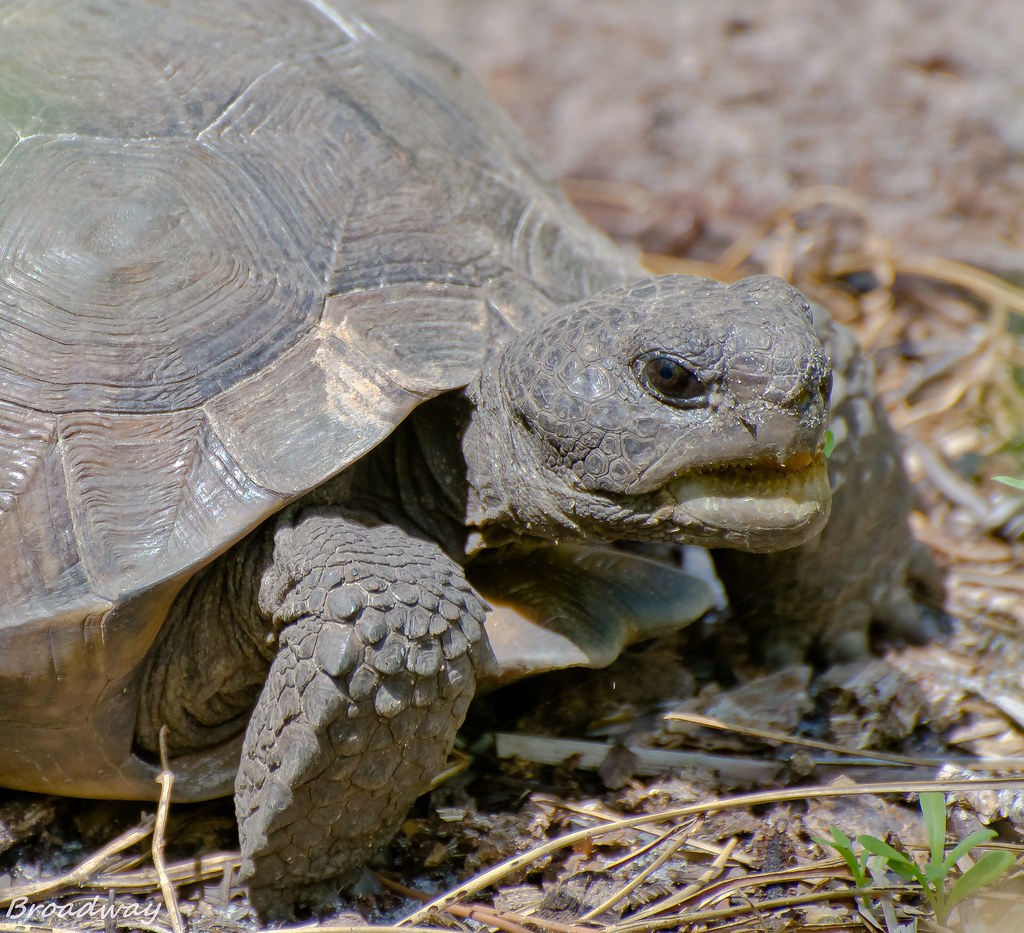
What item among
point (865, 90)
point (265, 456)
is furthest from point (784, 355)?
point (865, 90)

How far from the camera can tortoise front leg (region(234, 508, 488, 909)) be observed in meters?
2.57

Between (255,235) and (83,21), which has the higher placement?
(83,21)

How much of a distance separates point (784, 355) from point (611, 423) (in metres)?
0.41

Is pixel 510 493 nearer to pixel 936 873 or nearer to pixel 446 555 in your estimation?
pixel 446 555

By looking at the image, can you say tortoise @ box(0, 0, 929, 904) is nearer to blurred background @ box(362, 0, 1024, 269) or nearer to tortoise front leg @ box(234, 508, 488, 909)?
tortoise front leg @ box(234, 508, 488, 909)

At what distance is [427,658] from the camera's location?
2602 mm

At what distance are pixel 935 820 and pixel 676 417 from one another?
1.08 m

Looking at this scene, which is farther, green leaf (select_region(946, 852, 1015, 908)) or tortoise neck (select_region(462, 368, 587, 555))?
tortoise neck (select_region(462, 368, 587, 555))

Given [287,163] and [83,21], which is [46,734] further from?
[83,21]

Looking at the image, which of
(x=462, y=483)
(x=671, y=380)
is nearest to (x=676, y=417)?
(x=671, y=380)

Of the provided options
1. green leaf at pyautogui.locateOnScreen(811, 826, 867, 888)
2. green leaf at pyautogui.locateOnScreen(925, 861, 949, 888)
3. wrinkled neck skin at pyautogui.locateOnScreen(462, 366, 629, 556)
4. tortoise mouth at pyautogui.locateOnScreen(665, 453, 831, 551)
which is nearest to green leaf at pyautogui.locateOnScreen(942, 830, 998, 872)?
green leaf at pyautogui.locateOnScreen(925, 861, 949, 888)

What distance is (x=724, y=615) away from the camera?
12.4 ft

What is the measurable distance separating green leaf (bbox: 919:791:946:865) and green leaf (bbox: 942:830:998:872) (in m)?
0.02

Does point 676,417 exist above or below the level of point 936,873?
above
